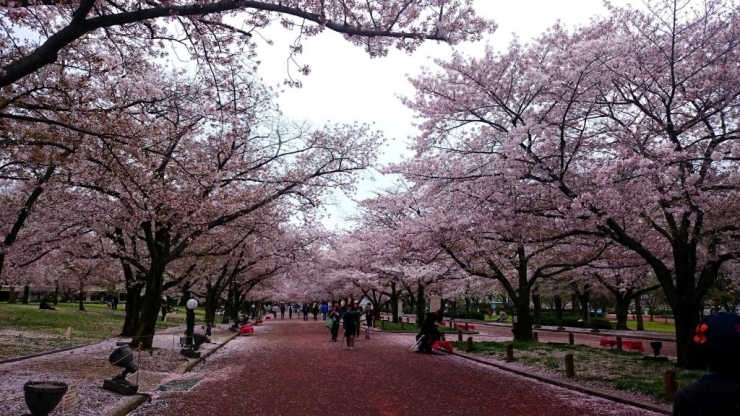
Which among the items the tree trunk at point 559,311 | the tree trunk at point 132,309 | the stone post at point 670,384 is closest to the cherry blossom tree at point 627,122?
the stone post at point 670,384

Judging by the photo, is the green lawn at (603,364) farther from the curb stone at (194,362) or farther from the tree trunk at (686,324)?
the curb stone at (194,362)

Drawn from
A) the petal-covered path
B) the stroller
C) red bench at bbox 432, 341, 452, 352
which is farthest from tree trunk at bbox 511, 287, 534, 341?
the petal-covered path

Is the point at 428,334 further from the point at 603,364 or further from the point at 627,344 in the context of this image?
the point at 627,344

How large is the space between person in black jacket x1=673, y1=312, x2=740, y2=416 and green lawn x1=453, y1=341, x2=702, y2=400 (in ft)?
27.0

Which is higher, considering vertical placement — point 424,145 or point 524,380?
point 424,145

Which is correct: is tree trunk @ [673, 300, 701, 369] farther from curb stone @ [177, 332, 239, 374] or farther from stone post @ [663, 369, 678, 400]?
curb stone @ [177, 332, 239, 374]

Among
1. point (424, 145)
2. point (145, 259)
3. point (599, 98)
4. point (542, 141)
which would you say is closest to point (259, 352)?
point (145, 259)

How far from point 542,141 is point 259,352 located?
12.7m

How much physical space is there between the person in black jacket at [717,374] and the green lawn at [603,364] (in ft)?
27.0

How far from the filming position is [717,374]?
96.7 inches

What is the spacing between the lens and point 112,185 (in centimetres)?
1416

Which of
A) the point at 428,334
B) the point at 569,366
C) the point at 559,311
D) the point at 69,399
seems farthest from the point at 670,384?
the point at 559,311

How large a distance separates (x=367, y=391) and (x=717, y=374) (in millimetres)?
8670

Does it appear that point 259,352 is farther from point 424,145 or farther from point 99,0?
point 99,0
